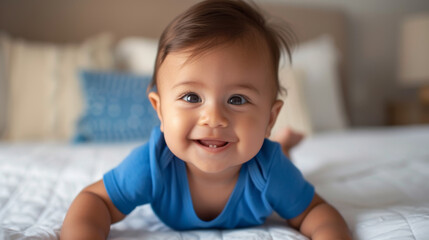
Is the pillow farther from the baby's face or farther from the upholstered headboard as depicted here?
the baby's face

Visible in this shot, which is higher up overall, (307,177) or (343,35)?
(343,35)

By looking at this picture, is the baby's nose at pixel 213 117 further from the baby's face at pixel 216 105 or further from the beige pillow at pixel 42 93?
the beige pillow at pixel 42 93

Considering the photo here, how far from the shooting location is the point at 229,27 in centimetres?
63

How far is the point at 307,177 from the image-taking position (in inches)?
42.8

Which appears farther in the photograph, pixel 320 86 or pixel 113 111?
pixel 320 86

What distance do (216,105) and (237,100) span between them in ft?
0.16

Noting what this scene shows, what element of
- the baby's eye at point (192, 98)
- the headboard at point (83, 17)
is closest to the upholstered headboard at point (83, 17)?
the headboard at point (83, 17)

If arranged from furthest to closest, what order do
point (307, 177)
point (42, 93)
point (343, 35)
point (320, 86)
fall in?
1. point (343, 35)
2. point (320, 86)
3. point (42, 93)
4. point (307, 177)

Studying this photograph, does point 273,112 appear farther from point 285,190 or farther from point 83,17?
point 83,17

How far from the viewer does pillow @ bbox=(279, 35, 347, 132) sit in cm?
201

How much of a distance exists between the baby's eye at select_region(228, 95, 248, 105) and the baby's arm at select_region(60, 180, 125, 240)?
0.99 feet

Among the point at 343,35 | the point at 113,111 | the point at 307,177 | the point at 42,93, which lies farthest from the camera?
the point at 343,35

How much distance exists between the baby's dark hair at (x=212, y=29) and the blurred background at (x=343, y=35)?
1144mm

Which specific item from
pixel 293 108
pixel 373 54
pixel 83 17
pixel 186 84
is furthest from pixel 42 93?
pixel 373 54
